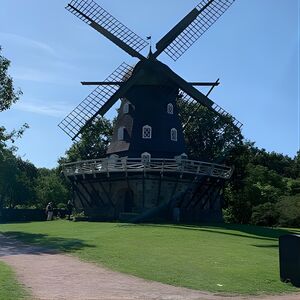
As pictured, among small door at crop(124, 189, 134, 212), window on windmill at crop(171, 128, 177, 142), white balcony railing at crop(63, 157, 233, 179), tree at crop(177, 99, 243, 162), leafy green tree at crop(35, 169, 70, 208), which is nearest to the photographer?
white balcony railing at crop(63, 157, 233, 179)

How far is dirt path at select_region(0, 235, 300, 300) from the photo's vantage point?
10.6 metres

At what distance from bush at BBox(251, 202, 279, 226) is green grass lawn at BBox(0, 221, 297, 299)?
21.7 metres

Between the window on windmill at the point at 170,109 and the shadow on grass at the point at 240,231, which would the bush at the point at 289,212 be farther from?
Answer: the window on windmill at the point at 170,109

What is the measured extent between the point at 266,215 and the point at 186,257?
3250 centimetres

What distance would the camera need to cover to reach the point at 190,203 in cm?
4325

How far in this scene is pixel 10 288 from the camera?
1057cm

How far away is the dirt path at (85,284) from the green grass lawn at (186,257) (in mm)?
789

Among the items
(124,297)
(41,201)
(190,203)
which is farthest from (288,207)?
(41,201)

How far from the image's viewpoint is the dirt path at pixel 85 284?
10.6 metres

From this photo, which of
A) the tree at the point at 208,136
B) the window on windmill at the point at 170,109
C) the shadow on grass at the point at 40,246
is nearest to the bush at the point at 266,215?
the tree at the point at 208,136

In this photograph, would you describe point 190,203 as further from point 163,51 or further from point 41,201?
point 41,201

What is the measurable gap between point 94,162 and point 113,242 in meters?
21.4

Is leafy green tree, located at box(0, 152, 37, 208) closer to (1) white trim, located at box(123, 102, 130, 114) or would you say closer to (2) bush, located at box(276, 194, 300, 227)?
(1) white trim, located at box(123, 102, 130, 114)

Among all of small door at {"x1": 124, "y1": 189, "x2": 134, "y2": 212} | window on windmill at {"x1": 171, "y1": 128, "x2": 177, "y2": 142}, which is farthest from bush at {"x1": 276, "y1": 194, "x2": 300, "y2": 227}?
small door at {"x1": 124, "y1": 189, "x2": 134, "y2": 212}
